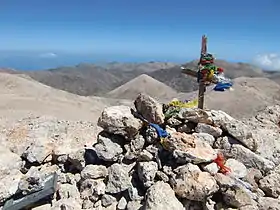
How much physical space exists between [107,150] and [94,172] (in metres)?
0.59

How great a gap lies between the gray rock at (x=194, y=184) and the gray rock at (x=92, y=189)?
5.75 ft

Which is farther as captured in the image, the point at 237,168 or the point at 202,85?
the point at 202,85

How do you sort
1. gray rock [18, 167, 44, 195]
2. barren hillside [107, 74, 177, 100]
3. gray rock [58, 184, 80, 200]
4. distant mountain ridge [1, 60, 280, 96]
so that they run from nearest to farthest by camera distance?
gray rock [18, 167, 44, 195], gray rock [58, 184, 80, 200], barren hillside [107, 74, 177, 100], distant mountain ridge [1, 60, 280, 96]

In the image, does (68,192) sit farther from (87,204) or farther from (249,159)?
(249,159)

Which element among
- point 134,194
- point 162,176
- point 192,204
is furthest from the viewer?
point 134,194

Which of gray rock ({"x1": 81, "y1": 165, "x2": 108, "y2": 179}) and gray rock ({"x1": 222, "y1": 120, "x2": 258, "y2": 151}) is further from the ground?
gray rock ({"x1": 222, "y1": 120, "x2": 258, "y2": 151})

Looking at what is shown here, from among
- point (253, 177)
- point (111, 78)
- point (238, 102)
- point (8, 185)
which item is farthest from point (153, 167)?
point (111, 78)

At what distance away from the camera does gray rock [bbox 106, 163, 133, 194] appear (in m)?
8.73

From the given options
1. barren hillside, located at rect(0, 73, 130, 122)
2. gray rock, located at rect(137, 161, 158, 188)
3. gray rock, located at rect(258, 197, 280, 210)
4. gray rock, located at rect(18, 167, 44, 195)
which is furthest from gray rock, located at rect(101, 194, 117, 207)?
barren hillside, located at rect(0, 73, 130, 122)

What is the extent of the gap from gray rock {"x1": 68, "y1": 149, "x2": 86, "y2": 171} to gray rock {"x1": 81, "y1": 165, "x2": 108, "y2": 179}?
318 millimetres

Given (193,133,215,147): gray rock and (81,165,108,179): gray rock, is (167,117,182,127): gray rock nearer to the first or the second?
(193,133,215,147): gray rock

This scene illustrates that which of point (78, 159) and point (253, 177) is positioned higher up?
point (78, 159)

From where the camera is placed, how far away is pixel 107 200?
8641 mm

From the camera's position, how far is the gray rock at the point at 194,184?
7.88m
